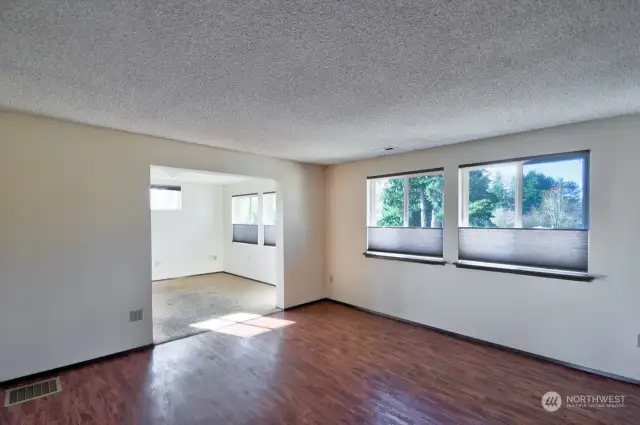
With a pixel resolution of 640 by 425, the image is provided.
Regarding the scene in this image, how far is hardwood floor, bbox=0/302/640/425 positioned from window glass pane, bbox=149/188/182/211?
429 centimetres

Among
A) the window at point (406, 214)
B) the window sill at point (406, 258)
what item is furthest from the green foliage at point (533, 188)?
the window sill at point (406, 258)

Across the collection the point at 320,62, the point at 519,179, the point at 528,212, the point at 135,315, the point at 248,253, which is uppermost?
the point at 320,62

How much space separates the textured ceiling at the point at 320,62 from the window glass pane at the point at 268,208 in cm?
A: 369

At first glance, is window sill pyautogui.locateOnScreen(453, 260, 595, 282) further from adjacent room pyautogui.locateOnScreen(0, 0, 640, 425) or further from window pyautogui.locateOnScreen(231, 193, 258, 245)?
window pyautogui.locateOnScreen(231, 193, 258, 245)

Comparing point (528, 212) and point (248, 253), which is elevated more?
point (528, 212)

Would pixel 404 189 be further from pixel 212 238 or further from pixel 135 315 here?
pixel 212 238

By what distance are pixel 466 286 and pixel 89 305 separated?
159 inches

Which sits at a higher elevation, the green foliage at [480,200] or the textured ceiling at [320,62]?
the textured ceiling at [320,62]

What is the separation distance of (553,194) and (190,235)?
6970 millimetres

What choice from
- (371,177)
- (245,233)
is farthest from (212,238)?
(371,177)

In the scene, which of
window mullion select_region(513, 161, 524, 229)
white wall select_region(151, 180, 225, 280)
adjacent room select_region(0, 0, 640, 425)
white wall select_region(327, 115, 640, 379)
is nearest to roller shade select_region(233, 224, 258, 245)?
white wall select_region(151, 180, 225, 280)

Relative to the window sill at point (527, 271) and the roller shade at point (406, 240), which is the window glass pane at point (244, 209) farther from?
the window sill at point (527, 271)

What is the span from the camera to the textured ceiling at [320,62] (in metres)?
1.39

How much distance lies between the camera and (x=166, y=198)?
23.6 feet
